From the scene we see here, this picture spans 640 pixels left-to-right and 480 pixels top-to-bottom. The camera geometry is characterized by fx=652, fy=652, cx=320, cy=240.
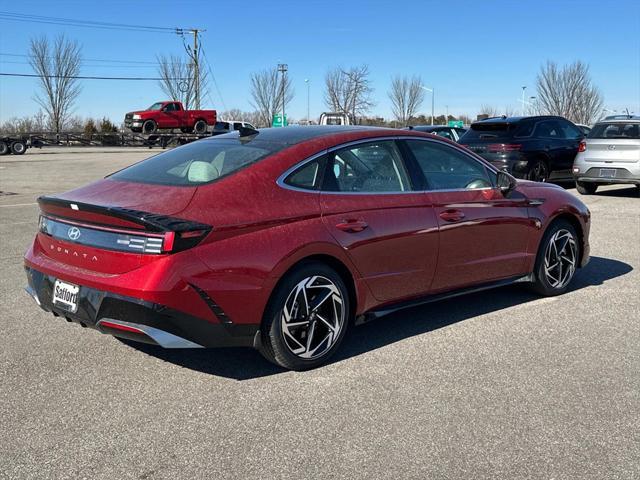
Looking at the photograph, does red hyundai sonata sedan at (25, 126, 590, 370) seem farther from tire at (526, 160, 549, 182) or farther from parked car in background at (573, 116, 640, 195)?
tire at (526, 160, 549, 182)

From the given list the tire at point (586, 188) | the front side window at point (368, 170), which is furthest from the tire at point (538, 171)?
the front side window at point (368, 170)

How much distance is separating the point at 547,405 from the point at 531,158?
1138 centimetres

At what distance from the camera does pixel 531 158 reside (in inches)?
557

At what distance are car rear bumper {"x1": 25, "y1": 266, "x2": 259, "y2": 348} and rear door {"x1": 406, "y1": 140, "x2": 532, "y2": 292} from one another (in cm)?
176

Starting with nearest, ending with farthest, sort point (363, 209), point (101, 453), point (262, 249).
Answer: point (101, 453), point (262, 249), point (363, 209)

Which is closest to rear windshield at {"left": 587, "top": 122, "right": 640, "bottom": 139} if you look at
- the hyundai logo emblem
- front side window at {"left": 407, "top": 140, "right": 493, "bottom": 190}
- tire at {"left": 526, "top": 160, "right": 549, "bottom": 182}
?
tire at {"left": 526, "top": 160, "right": 549, "bottom": 182}

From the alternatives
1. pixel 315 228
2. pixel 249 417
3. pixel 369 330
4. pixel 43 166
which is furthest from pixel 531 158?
pixel 43 166

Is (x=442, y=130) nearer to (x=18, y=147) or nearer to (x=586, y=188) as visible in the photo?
(x=586, y=188)

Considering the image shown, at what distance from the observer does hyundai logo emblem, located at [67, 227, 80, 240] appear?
3823 mm

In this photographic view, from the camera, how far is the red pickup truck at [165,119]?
41.8 metres

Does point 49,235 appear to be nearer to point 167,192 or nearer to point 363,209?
point 167,192

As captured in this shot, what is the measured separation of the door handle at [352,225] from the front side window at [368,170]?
227mm

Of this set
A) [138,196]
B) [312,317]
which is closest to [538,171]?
[312,317]

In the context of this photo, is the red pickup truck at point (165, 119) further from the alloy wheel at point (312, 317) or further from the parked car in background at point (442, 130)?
the alloy wheel at point (312, 317)
